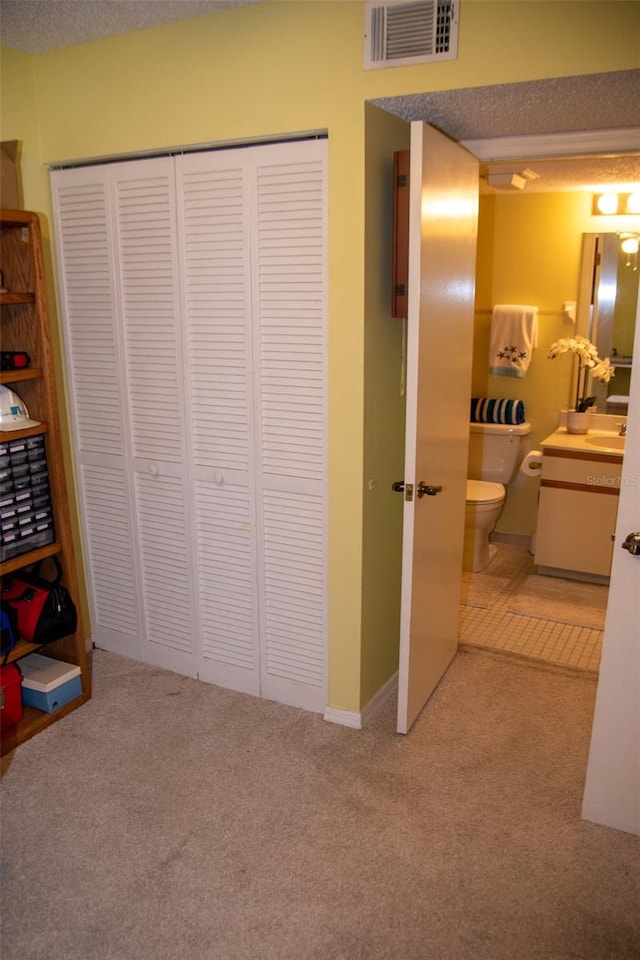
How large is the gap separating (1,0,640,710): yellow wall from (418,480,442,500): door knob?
0.21 m

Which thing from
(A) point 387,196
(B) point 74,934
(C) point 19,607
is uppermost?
(A) point 387,196

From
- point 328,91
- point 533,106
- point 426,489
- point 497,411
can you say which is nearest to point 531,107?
point 533,106

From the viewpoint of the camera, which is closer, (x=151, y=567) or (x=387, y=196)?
(x=387, y=196)

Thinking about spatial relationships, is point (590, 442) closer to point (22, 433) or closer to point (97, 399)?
point (97, 399)

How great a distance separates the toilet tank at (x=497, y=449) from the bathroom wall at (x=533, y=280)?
0.16 metres

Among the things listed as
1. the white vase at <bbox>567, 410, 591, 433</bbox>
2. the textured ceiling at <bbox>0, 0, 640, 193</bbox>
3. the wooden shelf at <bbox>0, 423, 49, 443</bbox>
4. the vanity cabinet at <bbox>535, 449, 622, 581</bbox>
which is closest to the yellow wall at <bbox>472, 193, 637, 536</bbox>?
the white vase at <bbox>567, 410, 591, 433</bbox>

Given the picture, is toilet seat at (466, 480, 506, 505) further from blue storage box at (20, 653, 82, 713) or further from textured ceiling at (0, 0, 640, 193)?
blue storage box at (20, 653, 82, 713)

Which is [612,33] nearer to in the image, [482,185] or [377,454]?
[377,454]

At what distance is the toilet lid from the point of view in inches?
158

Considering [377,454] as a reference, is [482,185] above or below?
above

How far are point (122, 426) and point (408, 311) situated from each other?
132 centimetres

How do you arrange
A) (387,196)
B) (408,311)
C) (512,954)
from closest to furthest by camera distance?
1. (512,954)
2. (408,311)
3. (387,196)

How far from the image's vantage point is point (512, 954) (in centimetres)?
176

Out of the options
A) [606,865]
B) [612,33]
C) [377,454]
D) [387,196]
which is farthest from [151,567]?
[612,33]
